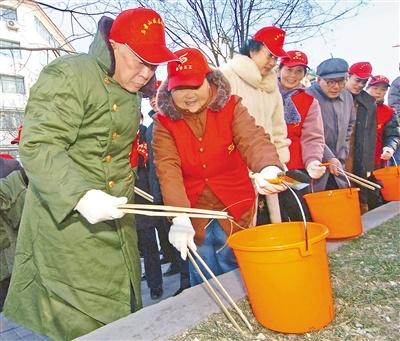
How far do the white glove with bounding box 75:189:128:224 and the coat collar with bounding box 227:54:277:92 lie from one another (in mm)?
1698

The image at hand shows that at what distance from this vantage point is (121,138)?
75.9 inches

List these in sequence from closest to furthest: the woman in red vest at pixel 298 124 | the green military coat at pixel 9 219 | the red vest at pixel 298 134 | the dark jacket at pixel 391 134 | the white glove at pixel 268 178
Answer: the white glove at pixel 268 178 → the green military coat at pixel 9 219 → the woman in red vest at pixel 298 124 → the red vest at pixel 298 134 → the dark jacket at pixel 391 134

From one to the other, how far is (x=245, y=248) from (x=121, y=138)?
766mm

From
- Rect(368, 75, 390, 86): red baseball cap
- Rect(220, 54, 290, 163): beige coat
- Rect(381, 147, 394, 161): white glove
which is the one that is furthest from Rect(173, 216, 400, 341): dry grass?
Rect(368, 75, 390, 86): red baseball cap

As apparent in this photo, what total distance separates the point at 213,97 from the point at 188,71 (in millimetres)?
199

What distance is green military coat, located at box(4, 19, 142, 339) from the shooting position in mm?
1687

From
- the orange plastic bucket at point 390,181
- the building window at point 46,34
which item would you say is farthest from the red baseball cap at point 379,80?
the building window at point 46,34

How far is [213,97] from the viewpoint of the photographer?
229 cm

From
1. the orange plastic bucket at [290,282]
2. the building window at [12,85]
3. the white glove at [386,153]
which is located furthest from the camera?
the building window at [12,85]

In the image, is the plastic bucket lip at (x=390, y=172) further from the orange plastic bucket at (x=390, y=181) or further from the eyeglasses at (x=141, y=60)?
the eyeglasses at (x=141, y=60)

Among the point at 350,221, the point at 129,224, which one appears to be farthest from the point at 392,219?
the point at 129,224

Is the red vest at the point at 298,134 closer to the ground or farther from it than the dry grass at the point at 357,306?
farther from it

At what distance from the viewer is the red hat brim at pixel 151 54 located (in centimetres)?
174

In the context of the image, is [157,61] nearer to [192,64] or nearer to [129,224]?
[192,64]
